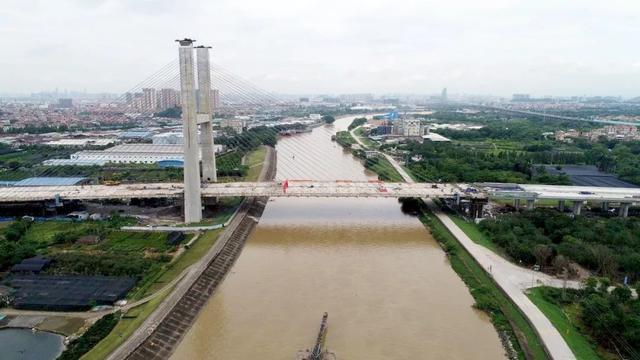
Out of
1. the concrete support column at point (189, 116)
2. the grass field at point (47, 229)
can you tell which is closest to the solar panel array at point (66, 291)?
the grass field at point (47, 229)

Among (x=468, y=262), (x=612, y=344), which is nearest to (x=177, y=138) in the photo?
(x=468, y=262)

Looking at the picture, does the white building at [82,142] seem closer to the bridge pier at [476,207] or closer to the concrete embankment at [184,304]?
the concrete embankment at [184,304]

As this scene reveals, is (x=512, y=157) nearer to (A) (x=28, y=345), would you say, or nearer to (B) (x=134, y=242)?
(B) (x=134, y=242)

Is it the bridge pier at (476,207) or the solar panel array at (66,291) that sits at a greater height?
the bridge pier at (476,207)

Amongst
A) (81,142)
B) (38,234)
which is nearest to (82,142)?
(81,142)

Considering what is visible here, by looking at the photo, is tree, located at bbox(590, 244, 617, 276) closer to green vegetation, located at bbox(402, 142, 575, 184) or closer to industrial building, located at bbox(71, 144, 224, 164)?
green vegetation, located at bbox(402, 142, 575, 184)

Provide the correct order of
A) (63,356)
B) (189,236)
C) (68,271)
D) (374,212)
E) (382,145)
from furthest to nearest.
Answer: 1. (382,145)
2. (374,212)
3. (189,236)
4. (68,271)
5. (63,356)

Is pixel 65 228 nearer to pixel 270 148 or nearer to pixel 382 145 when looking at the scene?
pixel 270 148
